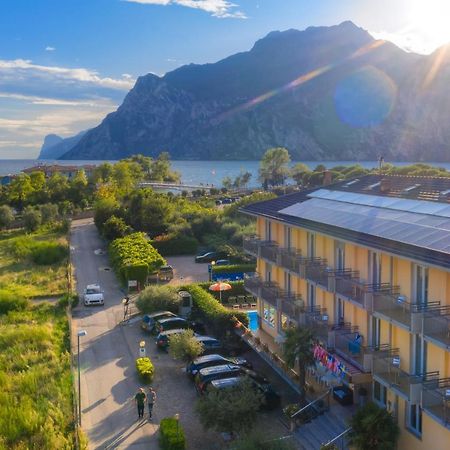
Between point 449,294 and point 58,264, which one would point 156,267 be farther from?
point 449,294

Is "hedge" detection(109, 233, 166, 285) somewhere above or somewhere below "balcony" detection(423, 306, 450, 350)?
below

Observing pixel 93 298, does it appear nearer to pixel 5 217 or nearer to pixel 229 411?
pixel 229 411

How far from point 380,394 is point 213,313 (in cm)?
1361

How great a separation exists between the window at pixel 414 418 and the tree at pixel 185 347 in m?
11.2

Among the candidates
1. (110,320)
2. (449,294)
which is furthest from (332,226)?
(110,320)

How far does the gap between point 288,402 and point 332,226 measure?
7705 mm

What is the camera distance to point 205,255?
55344mm

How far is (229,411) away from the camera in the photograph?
19.3 meters

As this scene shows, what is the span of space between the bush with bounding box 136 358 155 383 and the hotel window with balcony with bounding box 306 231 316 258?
356 inches

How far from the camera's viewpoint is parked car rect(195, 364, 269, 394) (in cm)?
2384

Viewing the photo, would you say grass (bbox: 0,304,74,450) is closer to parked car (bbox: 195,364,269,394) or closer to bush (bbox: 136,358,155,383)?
bush (bbox: 136,358,155,383)

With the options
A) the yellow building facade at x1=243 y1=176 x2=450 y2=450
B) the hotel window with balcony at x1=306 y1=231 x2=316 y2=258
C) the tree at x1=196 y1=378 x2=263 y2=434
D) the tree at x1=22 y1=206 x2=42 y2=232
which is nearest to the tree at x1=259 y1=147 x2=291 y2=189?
the tree at x1=22 y1=206 x2=42 y2=232

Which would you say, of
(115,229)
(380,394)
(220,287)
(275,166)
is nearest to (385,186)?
(380,394)

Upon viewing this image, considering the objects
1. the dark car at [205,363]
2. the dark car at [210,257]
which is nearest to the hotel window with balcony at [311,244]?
the dark car at [205,363]
